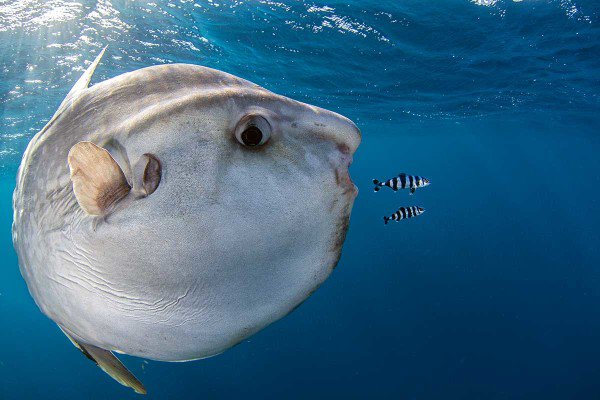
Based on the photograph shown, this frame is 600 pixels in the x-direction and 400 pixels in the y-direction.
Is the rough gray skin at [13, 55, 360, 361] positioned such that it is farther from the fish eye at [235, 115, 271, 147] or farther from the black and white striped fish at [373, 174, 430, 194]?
the black and white striped fish at [373, 174, 430, 194]

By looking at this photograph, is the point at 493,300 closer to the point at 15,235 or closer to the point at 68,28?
the point at 68,28

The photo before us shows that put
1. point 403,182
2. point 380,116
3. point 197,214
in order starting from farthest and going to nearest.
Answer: point 380,116 → point 403,182 → point 197,214

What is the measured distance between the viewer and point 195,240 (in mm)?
1090

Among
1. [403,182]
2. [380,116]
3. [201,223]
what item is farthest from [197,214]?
[380,116]

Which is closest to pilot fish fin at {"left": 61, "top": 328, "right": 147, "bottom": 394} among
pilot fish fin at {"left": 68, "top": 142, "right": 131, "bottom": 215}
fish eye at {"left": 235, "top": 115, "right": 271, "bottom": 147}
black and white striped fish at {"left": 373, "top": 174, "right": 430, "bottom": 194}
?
pilot fish fin at {"left": 68, "top": 142, "right": 131, "bottom": 215}

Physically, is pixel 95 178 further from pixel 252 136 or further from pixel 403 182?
pixel 403 182

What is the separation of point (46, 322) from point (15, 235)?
48.5 meters

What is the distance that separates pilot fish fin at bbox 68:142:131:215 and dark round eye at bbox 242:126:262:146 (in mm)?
367

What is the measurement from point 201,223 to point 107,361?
3.62 ft

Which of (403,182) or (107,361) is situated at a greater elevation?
(403,182)

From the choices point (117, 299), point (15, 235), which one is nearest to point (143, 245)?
point (117, 299)

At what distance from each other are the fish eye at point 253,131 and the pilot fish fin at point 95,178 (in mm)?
360

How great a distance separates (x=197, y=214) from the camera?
3.52 feet

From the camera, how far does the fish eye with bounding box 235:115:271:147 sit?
112 centimetres
